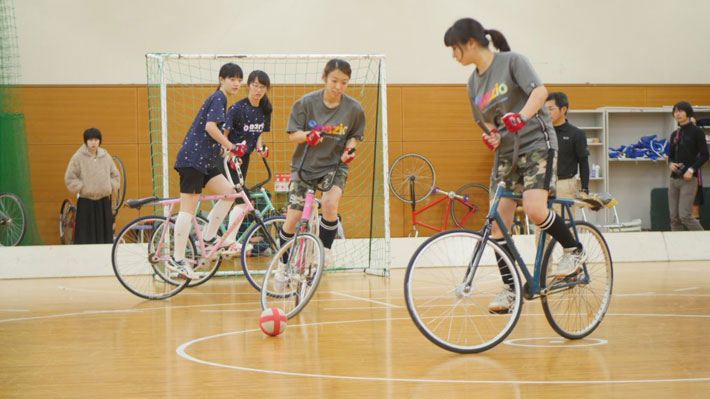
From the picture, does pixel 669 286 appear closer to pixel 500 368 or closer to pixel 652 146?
pixel 500 368

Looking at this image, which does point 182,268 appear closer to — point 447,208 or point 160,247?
point 160,247

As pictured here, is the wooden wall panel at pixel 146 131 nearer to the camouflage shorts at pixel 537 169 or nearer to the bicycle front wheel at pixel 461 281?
the bicycle front wheel at pixel 461 281

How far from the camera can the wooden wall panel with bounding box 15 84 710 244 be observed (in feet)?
37.9

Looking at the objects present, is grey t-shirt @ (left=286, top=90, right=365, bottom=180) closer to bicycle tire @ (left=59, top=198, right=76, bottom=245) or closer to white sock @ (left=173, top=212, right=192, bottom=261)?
white sock @ (left=173, top=212, right=192, bottom=261)

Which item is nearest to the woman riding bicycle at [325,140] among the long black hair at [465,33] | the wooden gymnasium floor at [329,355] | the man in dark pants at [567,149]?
the wooden gymnasium floor at [329,355]

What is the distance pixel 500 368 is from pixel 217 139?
10.3ft

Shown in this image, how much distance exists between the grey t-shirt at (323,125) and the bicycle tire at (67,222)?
288 inches

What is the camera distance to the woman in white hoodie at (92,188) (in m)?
9.29

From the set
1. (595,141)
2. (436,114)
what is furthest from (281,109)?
(595,141)

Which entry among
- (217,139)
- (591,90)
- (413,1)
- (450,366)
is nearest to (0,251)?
(217,139)

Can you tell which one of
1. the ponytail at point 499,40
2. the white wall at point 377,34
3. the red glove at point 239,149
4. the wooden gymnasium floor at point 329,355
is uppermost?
the white wall at point 377,34

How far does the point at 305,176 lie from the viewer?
14.8 ft

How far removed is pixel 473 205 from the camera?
40.5ft

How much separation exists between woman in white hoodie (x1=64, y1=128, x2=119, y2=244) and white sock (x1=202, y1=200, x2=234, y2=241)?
416cm
